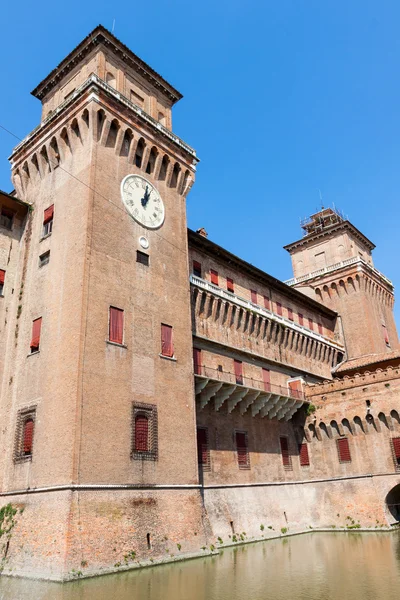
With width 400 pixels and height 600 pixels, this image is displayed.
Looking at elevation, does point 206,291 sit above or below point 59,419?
above

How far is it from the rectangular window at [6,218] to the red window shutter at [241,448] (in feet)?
54.2

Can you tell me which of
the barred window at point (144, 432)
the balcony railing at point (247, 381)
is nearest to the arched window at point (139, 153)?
the balcony railing at point (247, 381)

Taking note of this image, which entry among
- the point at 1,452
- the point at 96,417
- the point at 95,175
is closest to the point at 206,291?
the point at 95,175

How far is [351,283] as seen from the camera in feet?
144

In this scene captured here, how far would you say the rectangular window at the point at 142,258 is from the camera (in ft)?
77.3

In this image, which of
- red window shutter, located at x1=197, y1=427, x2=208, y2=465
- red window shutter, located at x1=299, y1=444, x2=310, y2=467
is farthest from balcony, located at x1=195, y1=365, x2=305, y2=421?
red window shutter, located at x1=299, y1=444, x2=310, y2=467

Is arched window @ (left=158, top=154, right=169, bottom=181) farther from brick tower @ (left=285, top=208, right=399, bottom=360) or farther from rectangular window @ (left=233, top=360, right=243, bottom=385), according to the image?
brick tower @ (left=285, top=208, right=399, bottom=360)

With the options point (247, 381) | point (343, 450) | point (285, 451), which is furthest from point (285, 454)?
point (247, 381)

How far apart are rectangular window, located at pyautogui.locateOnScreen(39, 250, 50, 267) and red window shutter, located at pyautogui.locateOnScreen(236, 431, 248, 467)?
552 inches

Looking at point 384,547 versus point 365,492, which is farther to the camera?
point 365,492

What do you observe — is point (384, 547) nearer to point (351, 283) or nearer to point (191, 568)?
point (191, 568)

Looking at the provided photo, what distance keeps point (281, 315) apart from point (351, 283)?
11.0 metres

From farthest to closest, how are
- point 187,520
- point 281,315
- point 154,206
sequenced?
point 281,315 < point 154,206 < point 187,520

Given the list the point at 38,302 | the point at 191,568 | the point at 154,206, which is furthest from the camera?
the point at 154,206
